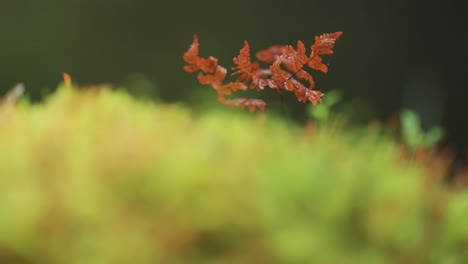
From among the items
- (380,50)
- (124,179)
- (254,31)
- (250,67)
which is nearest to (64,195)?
(124,179)

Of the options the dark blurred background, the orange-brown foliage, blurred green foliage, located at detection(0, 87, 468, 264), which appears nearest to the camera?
blurred green foliage, located at detection(0, 87, 468, 264)

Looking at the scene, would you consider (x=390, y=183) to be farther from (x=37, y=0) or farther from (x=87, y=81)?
(x=37, y=0)

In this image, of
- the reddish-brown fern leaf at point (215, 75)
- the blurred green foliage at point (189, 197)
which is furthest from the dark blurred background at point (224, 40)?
the blurred green foliage at point (189, 197)

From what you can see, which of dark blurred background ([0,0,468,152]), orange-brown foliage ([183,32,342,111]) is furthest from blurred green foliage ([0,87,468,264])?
dark blurred background ([0,0,468,152])

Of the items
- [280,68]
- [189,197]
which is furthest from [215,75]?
[189,197]

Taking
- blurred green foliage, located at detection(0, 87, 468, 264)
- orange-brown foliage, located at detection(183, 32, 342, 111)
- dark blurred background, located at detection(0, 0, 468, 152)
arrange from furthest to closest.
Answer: dark blurred background, located at detection(0, 0, 468, 152)
orange-brown foliage, located at detection(183, 32, 342, 111)
blurred green foliage, located at detection(0, 87, 468, 264)

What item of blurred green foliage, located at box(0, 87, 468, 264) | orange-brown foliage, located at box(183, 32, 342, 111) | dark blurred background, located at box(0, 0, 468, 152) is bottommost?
blurred green foliage, located at box(0, 87, 468, 264)

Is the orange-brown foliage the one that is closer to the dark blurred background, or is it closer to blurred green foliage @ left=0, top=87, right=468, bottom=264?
blurred green foliage @ left=0, top=87, right=468, bottom=264
